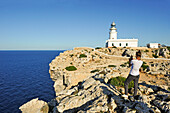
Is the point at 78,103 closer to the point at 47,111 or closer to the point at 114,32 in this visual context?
the point at 47,111

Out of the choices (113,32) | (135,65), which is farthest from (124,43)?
(135,65)

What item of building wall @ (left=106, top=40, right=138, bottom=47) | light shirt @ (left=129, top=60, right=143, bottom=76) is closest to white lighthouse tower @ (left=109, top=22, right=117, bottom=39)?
building wall @ (left=106, top=40, right=138, bottom=47)

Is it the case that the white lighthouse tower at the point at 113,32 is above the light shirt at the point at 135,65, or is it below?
above

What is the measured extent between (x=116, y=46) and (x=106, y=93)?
176 feet

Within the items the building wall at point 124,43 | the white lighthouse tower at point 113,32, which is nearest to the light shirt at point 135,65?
the building wall at point 124,43

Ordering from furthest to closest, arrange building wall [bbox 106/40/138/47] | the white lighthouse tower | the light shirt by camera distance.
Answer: the white lighthouse tower
building wall [bbox 106/40/138/47]
the light shirt

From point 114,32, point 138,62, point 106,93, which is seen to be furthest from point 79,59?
point 114,32

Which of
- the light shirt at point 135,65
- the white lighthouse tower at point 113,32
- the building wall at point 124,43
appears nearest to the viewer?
the light shirt at point 135,65

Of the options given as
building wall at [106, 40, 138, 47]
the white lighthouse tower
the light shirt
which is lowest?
the light shirt

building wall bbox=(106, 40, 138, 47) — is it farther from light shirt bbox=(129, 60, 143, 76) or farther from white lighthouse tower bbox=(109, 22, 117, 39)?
light shirt bbox=(129, 60, 143, 76)

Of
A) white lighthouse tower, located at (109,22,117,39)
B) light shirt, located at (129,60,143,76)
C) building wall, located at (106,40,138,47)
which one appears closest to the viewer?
light shirt, located at (129,60,143,76)

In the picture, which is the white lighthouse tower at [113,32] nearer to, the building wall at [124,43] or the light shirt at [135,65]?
the building wall at [124,43]

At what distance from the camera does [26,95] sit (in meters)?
25.5

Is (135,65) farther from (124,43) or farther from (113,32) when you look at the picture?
(113,32)
